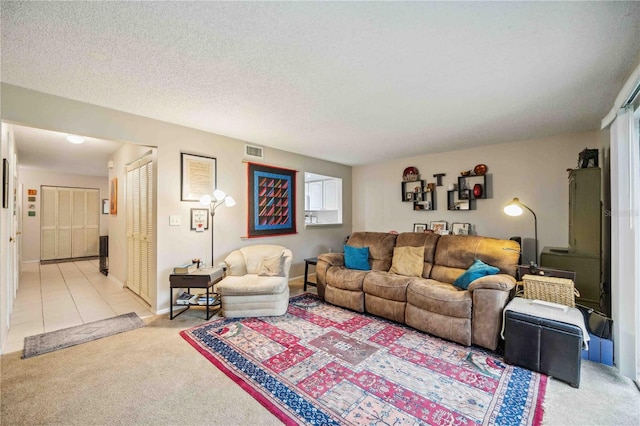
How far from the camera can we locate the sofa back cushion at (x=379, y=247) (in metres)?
4.03

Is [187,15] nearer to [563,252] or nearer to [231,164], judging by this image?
[231,164]

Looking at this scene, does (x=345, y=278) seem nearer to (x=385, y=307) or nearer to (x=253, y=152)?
(x=385, y=307)

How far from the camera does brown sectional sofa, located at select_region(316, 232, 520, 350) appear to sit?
2.59 m

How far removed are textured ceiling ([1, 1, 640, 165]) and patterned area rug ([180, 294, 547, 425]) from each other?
7.92 ft

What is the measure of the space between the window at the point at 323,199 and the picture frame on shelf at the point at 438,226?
76.6 inches

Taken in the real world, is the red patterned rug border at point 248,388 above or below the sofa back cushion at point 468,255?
below

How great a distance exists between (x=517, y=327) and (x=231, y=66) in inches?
125

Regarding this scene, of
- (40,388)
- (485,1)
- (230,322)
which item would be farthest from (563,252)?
(40,388)

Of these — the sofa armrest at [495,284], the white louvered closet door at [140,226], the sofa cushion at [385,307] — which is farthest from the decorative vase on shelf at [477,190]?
the white louvered closet door at [140,226]

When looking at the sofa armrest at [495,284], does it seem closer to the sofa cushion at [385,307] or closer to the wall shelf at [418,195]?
the sofa cushion at [385,307]

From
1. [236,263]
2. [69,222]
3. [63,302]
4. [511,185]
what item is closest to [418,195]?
[511,185]

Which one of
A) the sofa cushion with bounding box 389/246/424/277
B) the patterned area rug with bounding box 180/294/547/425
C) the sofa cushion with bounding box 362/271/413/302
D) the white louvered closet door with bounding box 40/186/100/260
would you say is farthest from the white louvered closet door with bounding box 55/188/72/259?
the sofa cushion with bounding box 389/246/424/277

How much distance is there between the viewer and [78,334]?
2848 mm

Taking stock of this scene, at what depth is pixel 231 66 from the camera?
6.87 feet
